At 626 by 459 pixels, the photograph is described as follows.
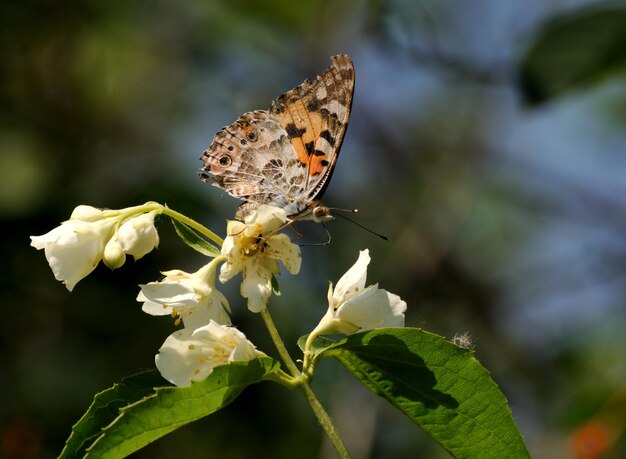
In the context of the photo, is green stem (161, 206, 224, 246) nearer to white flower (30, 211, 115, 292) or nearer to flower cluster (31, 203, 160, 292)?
flower cluster (31, 203, 160, 292)

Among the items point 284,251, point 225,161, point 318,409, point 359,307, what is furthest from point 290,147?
point 318,409

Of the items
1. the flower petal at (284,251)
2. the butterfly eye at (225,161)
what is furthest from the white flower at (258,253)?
the butterfly eye at (225,161)

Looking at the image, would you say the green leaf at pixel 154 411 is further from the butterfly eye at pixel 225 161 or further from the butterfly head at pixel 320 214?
the butterfly eye at pixel 225 161

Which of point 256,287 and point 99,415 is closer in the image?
point 99,415

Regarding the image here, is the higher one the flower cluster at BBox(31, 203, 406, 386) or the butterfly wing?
the butterfly wing

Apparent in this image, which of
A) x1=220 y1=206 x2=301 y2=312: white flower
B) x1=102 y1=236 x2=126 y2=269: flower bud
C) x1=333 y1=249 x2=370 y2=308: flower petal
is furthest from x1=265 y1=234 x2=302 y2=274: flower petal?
x1=102 y1=236 x2=126 y2=269: flower bud

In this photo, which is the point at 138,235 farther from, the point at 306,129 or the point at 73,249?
the point at 306,129
